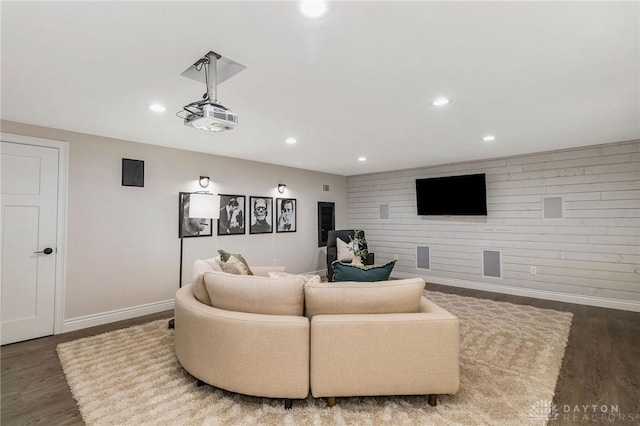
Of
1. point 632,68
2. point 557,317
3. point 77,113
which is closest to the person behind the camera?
point 632,68

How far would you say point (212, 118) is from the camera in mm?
2002

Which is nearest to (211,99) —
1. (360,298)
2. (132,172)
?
(360,298)

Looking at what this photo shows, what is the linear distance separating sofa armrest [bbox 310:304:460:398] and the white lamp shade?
234cm

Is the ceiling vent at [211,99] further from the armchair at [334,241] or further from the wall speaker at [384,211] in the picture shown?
the wall speaker at [384,211]

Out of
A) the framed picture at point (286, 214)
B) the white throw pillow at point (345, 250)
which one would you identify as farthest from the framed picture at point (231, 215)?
the white throw pillow at point (345, 250)

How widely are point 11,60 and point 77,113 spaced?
1.05 m

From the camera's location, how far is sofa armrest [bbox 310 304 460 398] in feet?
6.54

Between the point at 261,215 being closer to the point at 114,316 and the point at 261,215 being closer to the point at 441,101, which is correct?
the point at 114,316

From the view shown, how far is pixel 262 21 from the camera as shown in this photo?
1622mm

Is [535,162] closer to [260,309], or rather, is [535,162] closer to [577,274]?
[577,274]

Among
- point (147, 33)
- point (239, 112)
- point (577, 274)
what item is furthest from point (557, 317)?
point (147, 33)

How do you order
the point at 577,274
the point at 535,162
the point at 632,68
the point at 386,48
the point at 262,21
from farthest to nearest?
the point at 535,162 < the point at 577,274 < the point at 632,68 < the point at 386,48 < the point at 262,21

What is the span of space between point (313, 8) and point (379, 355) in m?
2.07

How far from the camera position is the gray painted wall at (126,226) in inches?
141
